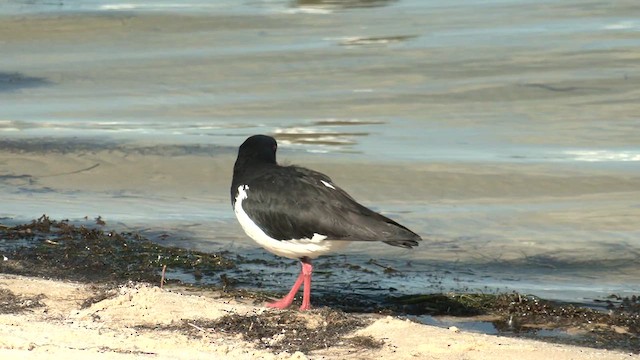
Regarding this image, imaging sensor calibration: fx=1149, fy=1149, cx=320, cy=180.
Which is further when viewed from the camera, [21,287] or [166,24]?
[166,24]

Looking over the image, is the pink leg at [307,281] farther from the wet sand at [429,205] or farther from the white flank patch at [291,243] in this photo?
the wet sand at [429,205]

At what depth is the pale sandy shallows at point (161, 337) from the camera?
514 cm

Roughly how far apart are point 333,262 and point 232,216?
5.66 ft

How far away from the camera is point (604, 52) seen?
1528cm

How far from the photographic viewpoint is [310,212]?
632 centimetres

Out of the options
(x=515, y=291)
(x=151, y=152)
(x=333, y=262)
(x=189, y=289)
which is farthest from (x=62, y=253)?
(x=151, y=152)

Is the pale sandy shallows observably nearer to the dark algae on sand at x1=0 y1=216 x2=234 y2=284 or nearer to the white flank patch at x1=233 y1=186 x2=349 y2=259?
the white flank patch at x1=233 y1=186 x2=349 y2=259

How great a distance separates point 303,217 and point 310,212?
0.05m

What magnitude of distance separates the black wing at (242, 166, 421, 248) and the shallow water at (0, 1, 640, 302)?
1.27m

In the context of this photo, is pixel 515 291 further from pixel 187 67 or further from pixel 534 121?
pixel 187 67

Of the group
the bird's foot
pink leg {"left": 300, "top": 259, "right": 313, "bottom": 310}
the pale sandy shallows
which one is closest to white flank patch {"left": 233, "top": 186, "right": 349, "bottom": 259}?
pink leg {"left": 300, "top": 259, "right": 313, "bottom": 310}

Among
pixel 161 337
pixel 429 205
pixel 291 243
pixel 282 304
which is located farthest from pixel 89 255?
pixel 429 205

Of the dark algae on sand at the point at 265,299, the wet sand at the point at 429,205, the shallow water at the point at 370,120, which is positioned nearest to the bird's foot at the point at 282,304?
the dark algae on sand at the point at 265,299

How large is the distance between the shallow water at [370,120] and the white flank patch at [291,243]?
114 centimetres
